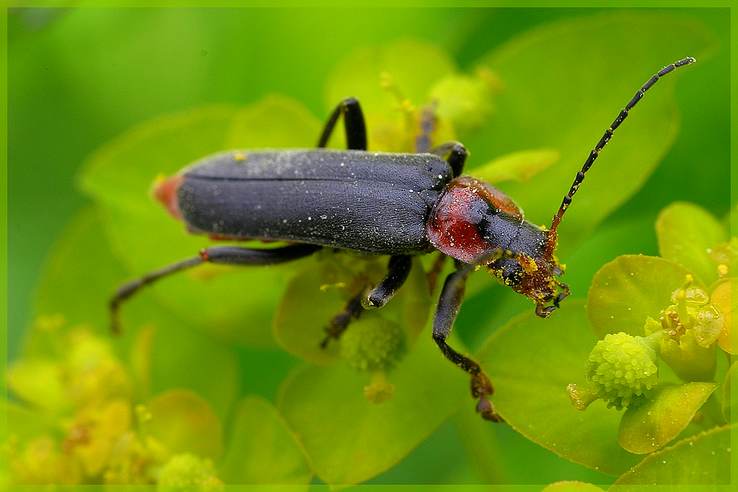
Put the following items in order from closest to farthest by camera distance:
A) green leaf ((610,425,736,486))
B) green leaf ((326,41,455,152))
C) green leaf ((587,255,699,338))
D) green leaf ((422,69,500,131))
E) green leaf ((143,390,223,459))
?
green leaf ((610,425,736,486)) → green leaf ((587,255,699,338)) → green leaf ((143,390,223,459)) → green leaf ((422,69,500,131)) → green leaf ((326,41,455,152))

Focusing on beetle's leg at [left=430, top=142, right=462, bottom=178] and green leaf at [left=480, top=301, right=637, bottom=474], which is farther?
beetle's leg at [left=430, top=142, right=462, bottom=178]

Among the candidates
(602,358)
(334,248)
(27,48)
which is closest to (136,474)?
(334,248)

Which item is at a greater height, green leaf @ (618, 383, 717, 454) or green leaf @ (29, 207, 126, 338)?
green leaf @ (618, 383, 717, 454)

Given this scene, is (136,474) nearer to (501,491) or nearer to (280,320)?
(280,320)

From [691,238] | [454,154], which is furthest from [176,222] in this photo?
[691,238]

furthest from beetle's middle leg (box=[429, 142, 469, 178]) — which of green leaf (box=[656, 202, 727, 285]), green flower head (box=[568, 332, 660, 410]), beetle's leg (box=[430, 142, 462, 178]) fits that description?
green flower head (box=[568, 332, 660, 410])

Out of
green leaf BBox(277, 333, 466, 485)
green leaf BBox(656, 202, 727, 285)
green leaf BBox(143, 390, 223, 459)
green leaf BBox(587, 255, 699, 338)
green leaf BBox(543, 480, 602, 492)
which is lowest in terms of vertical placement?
green leaf BBox(143, 390, 223, 459)

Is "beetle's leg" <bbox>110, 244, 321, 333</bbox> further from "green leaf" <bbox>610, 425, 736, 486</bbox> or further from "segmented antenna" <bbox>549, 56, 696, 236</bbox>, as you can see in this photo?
"green leaf" <bbox>610, 425, 736, 486</bbox>

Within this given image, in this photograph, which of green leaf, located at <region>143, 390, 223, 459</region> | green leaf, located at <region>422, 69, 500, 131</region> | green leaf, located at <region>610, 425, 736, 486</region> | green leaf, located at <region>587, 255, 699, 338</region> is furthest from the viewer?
green leaf, located at <region>422, 69, 500, 131</region>
